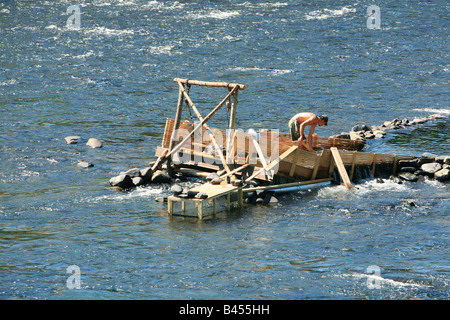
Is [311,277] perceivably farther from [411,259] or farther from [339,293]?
[411,259]

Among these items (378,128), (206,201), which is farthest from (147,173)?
(378,128)

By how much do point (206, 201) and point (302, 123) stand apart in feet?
16.6

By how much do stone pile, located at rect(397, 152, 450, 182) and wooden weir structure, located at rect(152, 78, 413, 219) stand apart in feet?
0.89

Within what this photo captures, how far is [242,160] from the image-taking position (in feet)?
69.9

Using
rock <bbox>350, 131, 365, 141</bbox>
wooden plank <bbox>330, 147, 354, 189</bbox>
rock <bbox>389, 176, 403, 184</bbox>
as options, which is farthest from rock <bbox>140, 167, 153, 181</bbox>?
rock <bbox>350, 131, 365, 141</bbox>

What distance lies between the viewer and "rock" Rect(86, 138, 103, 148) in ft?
85.8

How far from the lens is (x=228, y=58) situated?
39562 mm

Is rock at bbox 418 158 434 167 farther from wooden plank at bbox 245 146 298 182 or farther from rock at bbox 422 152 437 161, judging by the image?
wooden plank at bbox 245 146 298 182

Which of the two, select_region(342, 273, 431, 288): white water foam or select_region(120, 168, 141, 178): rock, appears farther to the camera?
select_region(120, 168, 141, 178): rock

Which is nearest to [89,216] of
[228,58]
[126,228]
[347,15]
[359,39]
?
[126,228]

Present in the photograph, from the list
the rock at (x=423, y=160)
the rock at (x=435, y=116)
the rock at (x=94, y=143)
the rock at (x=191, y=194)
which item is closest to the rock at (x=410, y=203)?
the rock at (x=423, y=160)

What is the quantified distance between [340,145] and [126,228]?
32.3ft

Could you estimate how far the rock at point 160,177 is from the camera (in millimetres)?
21703

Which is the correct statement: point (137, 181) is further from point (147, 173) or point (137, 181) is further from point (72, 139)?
point (72, 139)
